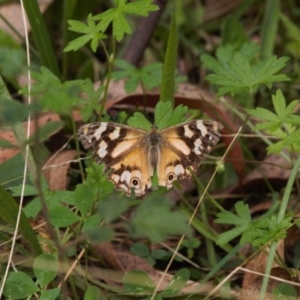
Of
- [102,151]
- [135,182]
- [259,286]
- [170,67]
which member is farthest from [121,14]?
[259,286]

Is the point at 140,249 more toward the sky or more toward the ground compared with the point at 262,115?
more toward the ground

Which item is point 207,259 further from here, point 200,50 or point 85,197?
point 200,50

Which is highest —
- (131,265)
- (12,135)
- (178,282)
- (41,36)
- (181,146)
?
(41,36)

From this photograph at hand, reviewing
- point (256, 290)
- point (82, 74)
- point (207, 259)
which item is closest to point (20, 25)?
point (82, 74)

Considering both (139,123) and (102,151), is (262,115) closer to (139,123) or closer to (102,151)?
(139,123)

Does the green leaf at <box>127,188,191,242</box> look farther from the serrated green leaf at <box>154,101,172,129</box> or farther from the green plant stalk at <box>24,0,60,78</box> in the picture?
the green plant stalk at <box>24,0,60,78</box>

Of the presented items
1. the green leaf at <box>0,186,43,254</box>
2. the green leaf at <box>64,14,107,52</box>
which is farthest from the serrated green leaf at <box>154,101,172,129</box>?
the green leaf at <box>0,186,43,254</box>

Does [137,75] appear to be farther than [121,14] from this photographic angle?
Result: Yes
